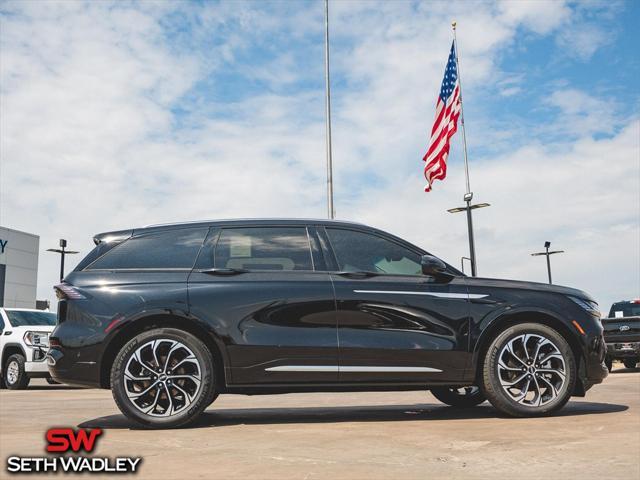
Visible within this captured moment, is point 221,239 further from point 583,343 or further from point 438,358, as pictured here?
point 583,343

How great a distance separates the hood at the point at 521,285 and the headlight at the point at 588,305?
41 mm

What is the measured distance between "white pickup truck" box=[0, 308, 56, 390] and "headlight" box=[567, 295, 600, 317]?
32.9 ft

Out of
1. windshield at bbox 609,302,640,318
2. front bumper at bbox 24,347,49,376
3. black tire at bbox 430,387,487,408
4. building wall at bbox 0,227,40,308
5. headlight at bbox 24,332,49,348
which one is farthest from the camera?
building wall at bbox 0,227,40,308

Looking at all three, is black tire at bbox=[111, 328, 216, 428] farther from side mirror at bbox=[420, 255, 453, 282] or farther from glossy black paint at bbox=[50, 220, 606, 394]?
side mirror at bbox=[420, 255, 453, 282]

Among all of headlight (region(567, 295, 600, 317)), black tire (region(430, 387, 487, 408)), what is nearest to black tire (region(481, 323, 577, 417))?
headlight (region(567, 295, 600, 317))

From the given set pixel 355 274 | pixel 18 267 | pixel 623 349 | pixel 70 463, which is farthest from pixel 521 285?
pixel 18 267

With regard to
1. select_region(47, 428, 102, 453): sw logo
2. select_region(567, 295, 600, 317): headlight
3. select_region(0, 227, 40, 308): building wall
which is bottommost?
select_region(47, 428, 102, 453): sw logo

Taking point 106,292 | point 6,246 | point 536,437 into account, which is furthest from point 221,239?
point 6,246

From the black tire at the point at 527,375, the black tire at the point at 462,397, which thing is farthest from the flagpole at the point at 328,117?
the black tire at the point at 527,375

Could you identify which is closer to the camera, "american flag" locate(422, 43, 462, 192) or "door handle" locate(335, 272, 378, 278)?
"door handle" locate(335, 272, 378, 278)

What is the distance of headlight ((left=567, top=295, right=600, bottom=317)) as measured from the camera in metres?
6.29

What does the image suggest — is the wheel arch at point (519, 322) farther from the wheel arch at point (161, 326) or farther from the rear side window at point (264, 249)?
the wheel arch at point (161, 326)

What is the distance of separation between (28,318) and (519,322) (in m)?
11.6

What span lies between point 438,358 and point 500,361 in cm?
54
